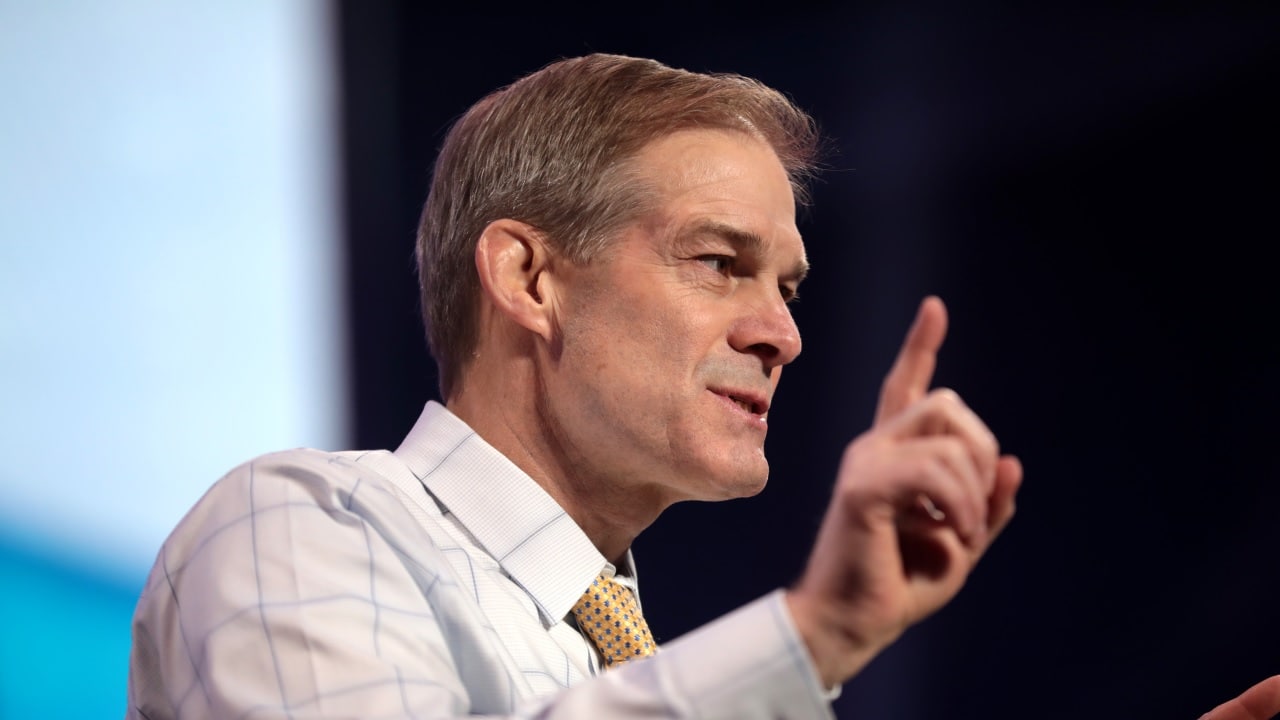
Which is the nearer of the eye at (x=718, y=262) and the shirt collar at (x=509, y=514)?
the shirt collar at (x=509, y=514)

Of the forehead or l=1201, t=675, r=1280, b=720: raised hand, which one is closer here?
l=1201, t=675, r=1280, b=720: raised hand

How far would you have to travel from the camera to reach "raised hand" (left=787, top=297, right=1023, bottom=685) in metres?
0.86

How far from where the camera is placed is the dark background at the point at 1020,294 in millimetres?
2658

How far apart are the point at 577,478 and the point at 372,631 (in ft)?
1.82

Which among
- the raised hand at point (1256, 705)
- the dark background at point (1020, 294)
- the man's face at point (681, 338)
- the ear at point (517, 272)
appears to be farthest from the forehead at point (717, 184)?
the dark background at point (1020, 294)

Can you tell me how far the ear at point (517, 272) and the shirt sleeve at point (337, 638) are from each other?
410 mm

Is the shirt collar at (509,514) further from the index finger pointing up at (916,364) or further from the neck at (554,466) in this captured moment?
the index finger pointing up at (916,364)

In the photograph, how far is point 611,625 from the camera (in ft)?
4.74

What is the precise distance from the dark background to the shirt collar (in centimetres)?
128

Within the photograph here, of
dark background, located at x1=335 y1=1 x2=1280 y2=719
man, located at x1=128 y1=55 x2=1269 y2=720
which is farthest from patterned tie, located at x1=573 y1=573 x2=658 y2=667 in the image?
dark background, located at x1=335 y1=1 x2=1280 y2=719

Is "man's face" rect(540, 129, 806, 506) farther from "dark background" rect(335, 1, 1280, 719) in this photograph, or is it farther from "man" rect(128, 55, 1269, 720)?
"dark background" rect(335, 1, 1280, 719)

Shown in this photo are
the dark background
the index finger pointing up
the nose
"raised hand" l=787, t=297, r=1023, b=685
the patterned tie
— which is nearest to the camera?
"raised hand" l=787, t=297, r=1023, b=685

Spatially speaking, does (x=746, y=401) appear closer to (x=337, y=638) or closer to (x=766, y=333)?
(x=766, y=333)

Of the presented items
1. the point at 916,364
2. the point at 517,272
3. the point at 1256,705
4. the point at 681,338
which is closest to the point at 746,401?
the point at 681,338
